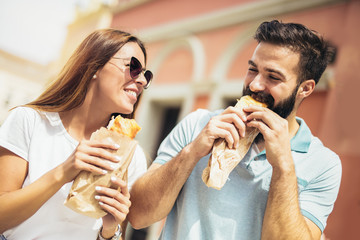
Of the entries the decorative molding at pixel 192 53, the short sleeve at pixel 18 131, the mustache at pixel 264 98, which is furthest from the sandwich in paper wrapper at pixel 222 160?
the decorative molding at pixel 192 53

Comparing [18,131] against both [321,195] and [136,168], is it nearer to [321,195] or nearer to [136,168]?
[136,168]

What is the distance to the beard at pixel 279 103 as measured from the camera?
1877mm

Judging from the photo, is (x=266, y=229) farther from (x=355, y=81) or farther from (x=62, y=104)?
(x=355, y=81)

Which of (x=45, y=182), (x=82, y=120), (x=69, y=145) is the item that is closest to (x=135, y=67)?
(x=82, y=120)

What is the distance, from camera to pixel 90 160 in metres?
1.48

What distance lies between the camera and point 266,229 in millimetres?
1625

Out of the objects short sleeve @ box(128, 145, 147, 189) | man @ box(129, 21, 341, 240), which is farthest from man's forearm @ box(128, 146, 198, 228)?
short sleeve @ box(128, 145, 147, 189)

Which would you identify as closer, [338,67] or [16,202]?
[16,202]

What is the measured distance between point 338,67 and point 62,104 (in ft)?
14.3

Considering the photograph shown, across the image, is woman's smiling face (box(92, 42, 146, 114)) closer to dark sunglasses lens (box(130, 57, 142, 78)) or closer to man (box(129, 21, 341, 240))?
dark sunglasses lens (box(130, 57, 142, 78))

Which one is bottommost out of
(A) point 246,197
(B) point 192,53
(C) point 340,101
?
(A) point 246,197

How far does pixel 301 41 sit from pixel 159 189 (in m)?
1.21

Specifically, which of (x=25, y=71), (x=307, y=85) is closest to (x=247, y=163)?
(x=307, y=85)

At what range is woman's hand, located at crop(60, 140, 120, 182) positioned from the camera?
4.83ft
